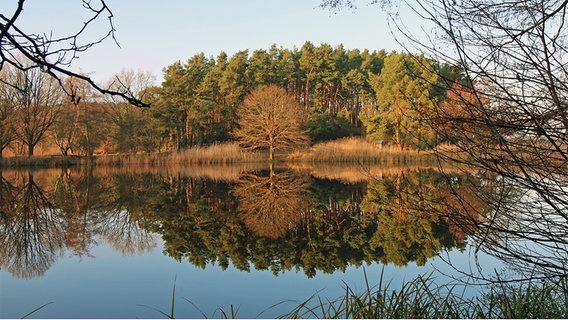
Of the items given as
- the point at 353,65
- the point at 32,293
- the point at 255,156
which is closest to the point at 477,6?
the point at 32,293

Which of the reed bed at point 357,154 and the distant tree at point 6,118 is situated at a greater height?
the distant tree at point 6,118

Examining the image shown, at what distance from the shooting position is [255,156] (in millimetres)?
27391

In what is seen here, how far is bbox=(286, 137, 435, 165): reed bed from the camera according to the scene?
75.6ft

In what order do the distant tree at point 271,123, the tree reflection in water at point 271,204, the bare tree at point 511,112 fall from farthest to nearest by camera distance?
the distant tree at point 271,123 < the tree reflection in water at point 271,204 < the bare tree at point 511,112

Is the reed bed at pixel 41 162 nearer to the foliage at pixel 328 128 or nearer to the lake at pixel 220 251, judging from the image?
the lake at pixel 220 251

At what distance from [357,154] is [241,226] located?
16.7 meters

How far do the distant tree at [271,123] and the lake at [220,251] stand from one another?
619 inches

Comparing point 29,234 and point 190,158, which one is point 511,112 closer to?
point 29,234

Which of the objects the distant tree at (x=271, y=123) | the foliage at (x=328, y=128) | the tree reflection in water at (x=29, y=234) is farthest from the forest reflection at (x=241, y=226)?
the foliage at (x=328, y=128)

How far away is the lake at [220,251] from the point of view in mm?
4745

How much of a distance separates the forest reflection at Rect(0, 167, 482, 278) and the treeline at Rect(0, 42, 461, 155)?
423 inches

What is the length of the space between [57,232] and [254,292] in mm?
4806

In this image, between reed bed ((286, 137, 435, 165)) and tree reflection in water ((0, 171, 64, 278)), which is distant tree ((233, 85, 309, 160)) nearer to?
reed bed ((286, 137, 435, 165))

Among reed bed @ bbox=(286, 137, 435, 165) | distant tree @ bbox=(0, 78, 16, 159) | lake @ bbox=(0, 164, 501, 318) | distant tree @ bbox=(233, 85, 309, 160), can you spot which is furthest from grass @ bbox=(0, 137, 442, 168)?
lake @ bbox=(0, 164, 501, 318)
